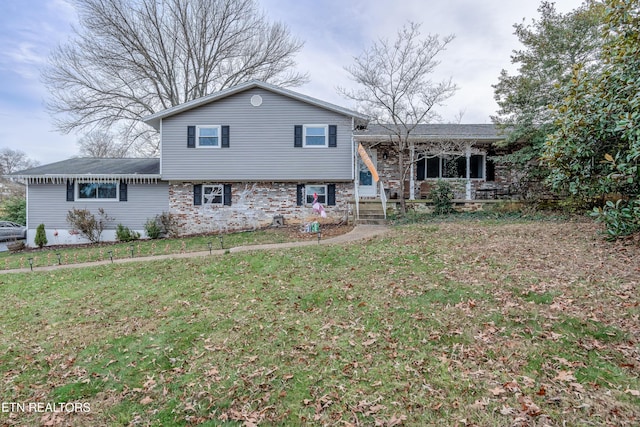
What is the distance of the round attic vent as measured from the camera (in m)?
14.1

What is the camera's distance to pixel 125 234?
564 inches

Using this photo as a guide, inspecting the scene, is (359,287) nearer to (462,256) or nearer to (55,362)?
(462,256)

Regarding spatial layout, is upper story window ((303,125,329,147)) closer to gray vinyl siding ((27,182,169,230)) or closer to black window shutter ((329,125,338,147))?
black window shutter ((329,125,338,147))

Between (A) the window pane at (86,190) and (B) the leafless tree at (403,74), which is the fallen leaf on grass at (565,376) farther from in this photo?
(A) the window pane at (86,190)

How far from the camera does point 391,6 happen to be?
14148 millimetres

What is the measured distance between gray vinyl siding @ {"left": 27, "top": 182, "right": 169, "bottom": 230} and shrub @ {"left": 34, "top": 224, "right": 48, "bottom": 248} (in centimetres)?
29

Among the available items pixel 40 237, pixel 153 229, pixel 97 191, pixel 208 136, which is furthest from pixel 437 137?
pixel 40 237

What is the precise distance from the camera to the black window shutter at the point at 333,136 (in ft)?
46.0

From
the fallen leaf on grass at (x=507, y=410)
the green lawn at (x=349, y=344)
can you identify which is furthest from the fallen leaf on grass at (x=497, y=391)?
the fallen leaf on grass at (x=507, y=410)

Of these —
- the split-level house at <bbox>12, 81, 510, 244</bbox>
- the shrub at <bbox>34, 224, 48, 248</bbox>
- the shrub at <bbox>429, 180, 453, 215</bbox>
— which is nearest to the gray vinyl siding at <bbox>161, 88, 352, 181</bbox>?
the split-level house at <bbox>12, 81, 510, 244</bbox>

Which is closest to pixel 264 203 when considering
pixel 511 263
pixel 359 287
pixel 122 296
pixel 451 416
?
pixel 122 296

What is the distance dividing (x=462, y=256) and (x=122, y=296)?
700 cm

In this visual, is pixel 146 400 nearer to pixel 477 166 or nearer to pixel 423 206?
pixel 423 206

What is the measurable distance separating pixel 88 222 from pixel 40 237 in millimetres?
2222
